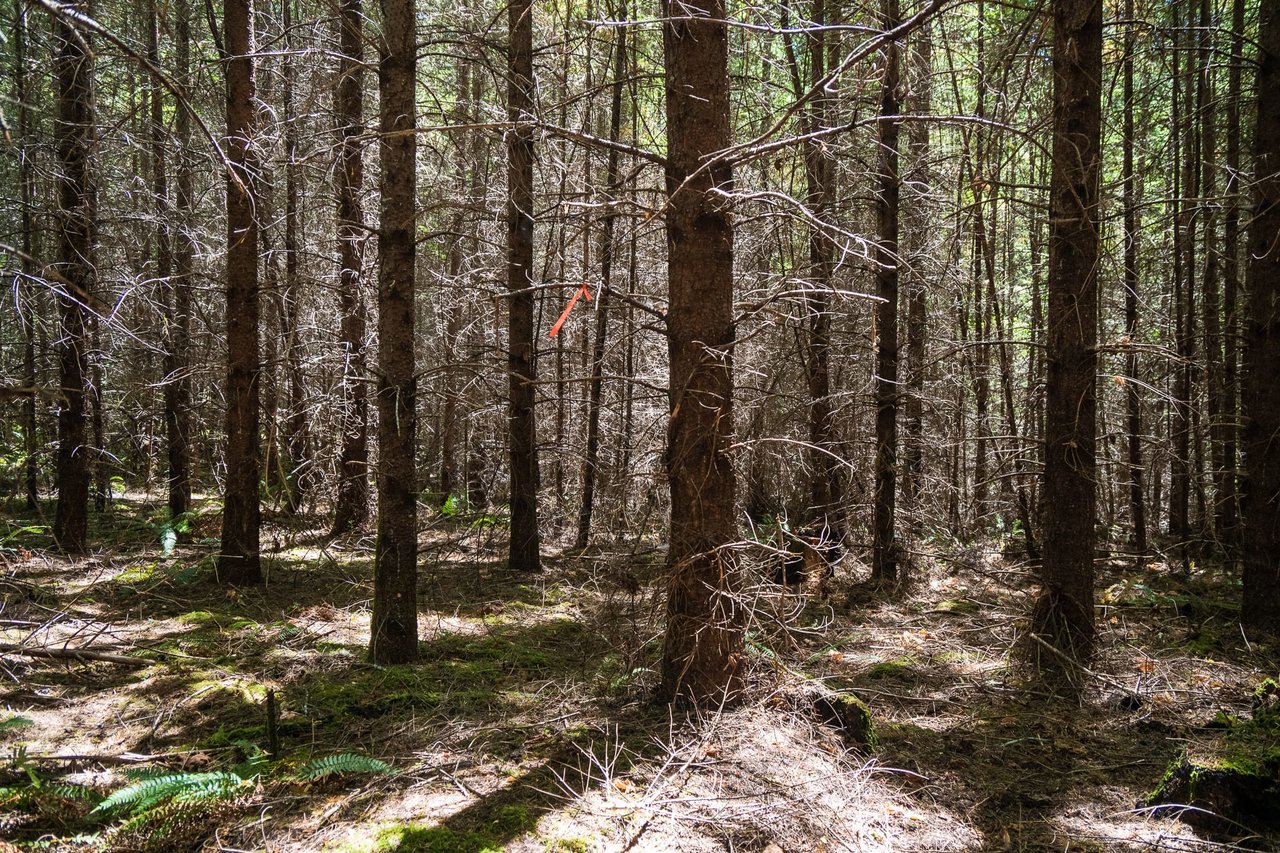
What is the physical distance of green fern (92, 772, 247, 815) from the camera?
3.54 meters

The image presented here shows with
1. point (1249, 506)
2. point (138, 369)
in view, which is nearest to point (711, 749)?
point (1249, 506)

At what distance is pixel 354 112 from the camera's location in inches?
422

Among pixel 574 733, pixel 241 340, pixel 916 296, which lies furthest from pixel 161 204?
pixel 916 296

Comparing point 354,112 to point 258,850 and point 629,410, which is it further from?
point 258,850

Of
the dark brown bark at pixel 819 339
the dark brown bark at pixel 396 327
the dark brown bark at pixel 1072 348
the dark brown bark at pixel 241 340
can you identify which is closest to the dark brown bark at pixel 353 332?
the dark brown bark at pixel 241 340

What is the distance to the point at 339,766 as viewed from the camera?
13.1 ft

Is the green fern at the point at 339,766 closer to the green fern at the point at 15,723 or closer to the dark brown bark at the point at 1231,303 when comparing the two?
the green fern at the point at 15,723

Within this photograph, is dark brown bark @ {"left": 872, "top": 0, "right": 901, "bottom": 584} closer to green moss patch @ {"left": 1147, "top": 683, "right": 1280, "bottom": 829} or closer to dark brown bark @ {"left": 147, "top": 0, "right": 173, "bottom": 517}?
green moss patch @ {"left": 1147, "top": 683, "right": 1280, "bottom": 829}

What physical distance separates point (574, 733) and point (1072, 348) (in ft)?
15.5

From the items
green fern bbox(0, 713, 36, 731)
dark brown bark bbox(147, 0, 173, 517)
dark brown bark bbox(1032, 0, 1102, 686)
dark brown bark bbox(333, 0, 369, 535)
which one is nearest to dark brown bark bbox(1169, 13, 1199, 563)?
dark brown bark bbox(1032, 0, 1102, 686)

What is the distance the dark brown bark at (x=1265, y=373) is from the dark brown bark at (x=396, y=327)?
293 inches

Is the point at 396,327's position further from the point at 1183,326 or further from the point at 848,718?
the point at 1183,326

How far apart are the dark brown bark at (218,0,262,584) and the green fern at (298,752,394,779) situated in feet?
15.8

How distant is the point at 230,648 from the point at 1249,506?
30.6 feet
